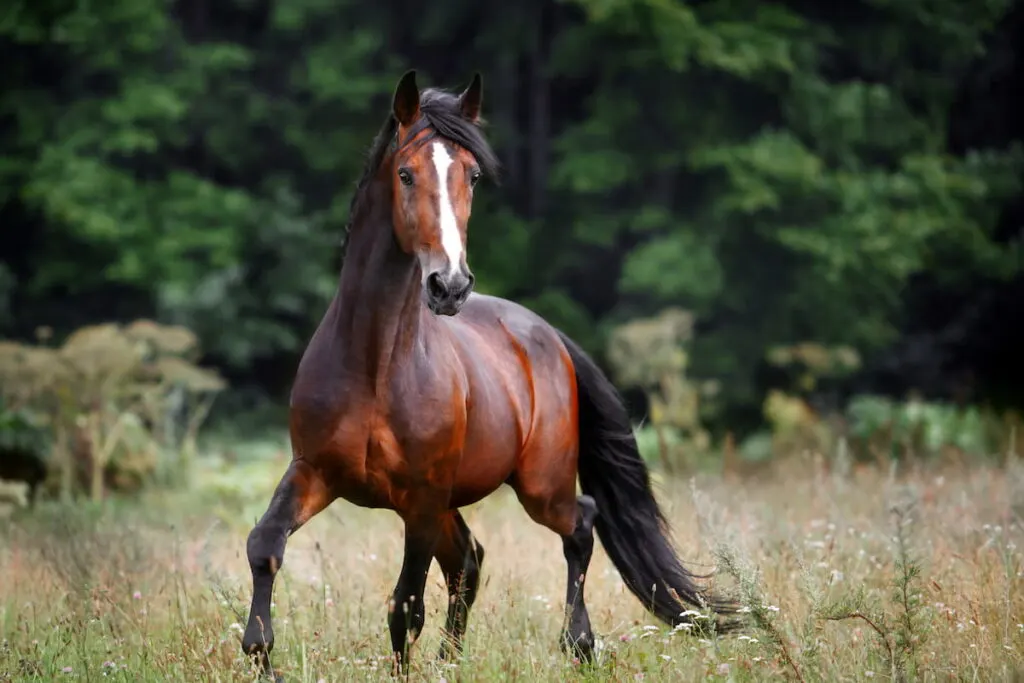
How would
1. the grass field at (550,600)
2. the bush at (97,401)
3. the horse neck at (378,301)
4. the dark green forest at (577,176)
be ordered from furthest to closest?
Answer: the dark green forest at (577,176) → the bush at (97,401) → the horse neck at (378,301) → the grass field at (550,600)

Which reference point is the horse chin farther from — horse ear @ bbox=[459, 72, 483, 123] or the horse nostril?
horse ear @ bbox=[459, 72, 483, 123]

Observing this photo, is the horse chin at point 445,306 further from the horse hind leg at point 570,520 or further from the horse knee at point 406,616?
the horse hind leg at point 570,520

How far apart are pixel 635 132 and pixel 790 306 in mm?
3285

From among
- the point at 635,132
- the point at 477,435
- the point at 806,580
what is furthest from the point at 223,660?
the point at 635,132

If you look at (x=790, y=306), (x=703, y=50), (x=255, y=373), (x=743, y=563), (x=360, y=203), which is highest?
(x=703, y=50)

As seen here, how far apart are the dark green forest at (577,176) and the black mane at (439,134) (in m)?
11.1

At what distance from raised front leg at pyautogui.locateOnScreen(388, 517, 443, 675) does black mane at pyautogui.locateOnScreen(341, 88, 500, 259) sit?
3.92ft

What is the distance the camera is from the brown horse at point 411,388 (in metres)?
4.14

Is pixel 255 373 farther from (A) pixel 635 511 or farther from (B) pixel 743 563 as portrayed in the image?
(B) pixel 743 563

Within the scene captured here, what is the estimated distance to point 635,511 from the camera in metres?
5.86

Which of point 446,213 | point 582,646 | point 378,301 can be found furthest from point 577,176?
point 446,213

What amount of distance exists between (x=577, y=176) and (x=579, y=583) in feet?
38.2

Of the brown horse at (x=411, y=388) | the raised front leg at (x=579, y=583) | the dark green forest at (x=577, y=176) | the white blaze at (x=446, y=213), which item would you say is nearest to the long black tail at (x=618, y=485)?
the raised front leg at (x=579, y=583)

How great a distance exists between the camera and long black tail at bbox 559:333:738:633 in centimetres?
571
